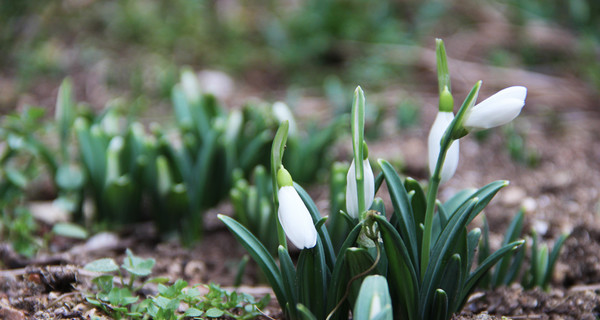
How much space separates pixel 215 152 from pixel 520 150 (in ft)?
4.93

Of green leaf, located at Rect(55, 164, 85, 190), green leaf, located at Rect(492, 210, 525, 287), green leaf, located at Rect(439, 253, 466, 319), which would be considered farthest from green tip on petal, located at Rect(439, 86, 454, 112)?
green leaf, located at Rect(55, 164, 85, 190)

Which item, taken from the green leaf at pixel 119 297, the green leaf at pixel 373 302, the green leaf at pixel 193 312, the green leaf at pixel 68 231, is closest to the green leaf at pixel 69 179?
the green leaf at pixel 68 231

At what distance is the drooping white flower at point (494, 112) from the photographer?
100 centimetres

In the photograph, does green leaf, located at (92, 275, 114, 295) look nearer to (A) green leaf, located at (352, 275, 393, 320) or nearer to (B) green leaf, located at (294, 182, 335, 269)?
(B) green leaf, located at (294, 182, 335, 269)

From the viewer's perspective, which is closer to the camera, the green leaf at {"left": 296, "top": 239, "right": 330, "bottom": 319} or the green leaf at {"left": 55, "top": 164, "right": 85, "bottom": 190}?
the green leaf at {"left": 296, "top": 239, "right": 330, "bottom": 319}

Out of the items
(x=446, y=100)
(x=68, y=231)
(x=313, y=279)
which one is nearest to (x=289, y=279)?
(x=313, y=279)

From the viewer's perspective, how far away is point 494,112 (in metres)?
1.01

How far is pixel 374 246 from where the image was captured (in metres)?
1.13

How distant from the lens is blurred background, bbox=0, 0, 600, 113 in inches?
143

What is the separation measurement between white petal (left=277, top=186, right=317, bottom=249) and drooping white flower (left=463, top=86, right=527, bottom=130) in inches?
14.1

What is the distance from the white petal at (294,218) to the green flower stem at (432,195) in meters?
0.25

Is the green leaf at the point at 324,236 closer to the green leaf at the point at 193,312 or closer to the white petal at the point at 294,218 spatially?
the white petal at the point at 294,218

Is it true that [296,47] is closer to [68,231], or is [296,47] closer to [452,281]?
[68,231]

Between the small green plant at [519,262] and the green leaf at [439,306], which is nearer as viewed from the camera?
the green leaf at [439,306]
